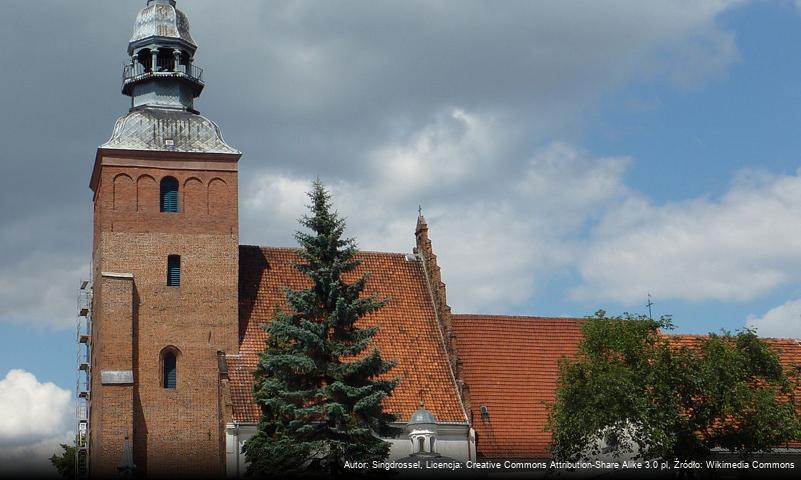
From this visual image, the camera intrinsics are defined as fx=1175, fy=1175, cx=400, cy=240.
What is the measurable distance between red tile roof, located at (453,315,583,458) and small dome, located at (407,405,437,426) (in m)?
2.94

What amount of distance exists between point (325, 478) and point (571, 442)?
23.9 ft

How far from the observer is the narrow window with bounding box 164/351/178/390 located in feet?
131

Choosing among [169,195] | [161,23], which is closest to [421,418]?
[169,195]

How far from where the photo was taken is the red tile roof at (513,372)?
41.7 m

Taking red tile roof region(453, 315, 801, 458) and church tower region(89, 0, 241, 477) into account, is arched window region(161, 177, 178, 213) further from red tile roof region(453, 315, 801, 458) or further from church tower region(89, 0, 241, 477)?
red tile roof region(453, 315, 801, 458)

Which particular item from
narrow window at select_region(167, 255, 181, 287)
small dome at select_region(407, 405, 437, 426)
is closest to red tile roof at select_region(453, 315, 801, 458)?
small dome at select_region(407, 405, 437, 426)

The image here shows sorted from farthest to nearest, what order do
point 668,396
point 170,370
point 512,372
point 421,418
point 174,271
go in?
1. point 512,372
2. point 174,271
3. point 170,370
4. point 421,418
5. point 668,396

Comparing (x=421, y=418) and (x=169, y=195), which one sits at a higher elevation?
(x=169, y=195)

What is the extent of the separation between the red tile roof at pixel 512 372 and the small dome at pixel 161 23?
15.1m

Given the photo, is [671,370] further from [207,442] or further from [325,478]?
[207,442]

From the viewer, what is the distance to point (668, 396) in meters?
33.3

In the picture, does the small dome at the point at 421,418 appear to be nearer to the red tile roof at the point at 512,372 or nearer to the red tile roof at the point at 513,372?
the red tile roof at the point at 513,372

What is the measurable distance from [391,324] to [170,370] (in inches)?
326

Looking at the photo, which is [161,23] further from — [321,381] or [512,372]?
[512,372]
